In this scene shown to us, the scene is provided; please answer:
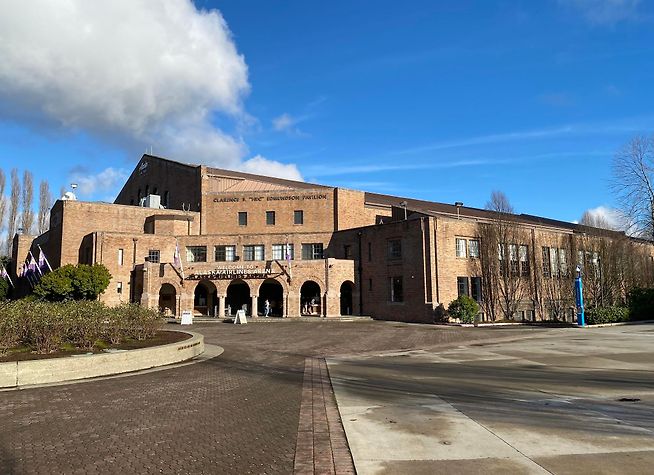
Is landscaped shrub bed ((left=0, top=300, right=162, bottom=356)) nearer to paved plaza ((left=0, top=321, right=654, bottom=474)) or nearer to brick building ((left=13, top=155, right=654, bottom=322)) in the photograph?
paved plaza ((left=0, top=321, right=654, bottom=474))

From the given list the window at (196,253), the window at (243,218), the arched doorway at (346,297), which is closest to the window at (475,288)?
the arched doorway at (346,297)

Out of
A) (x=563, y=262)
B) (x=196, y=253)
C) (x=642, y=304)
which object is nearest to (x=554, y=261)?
(x=563, y=262)

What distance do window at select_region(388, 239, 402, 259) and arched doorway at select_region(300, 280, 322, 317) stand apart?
25.2 ft

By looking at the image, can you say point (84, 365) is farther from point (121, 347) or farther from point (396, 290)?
point (396, 290)

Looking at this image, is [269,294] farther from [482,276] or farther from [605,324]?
[605,324]

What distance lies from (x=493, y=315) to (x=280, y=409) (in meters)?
33.8

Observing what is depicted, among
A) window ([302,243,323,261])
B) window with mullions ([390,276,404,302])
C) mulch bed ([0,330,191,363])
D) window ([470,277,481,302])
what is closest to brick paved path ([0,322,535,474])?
mulch bed ([0,330,191,363])

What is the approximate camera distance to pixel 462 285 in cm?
3884

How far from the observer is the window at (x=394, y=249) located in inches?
1579

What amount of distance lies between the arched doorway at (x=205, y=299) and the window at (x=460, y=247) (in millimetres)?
21705

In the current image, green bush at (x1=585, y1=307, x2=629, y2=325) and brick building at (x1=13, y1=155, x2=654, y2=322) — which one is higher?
brick building at (x1=13, y1=155, x2=654, y2=322)

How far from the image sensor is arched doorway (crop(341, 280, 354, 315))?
45.1 metres

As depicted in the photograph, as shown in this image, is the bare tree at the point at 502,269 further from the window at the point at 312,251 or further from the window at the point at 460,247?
the window at the point at 312,251

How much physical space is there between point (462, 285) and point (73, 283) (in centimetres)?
3128
